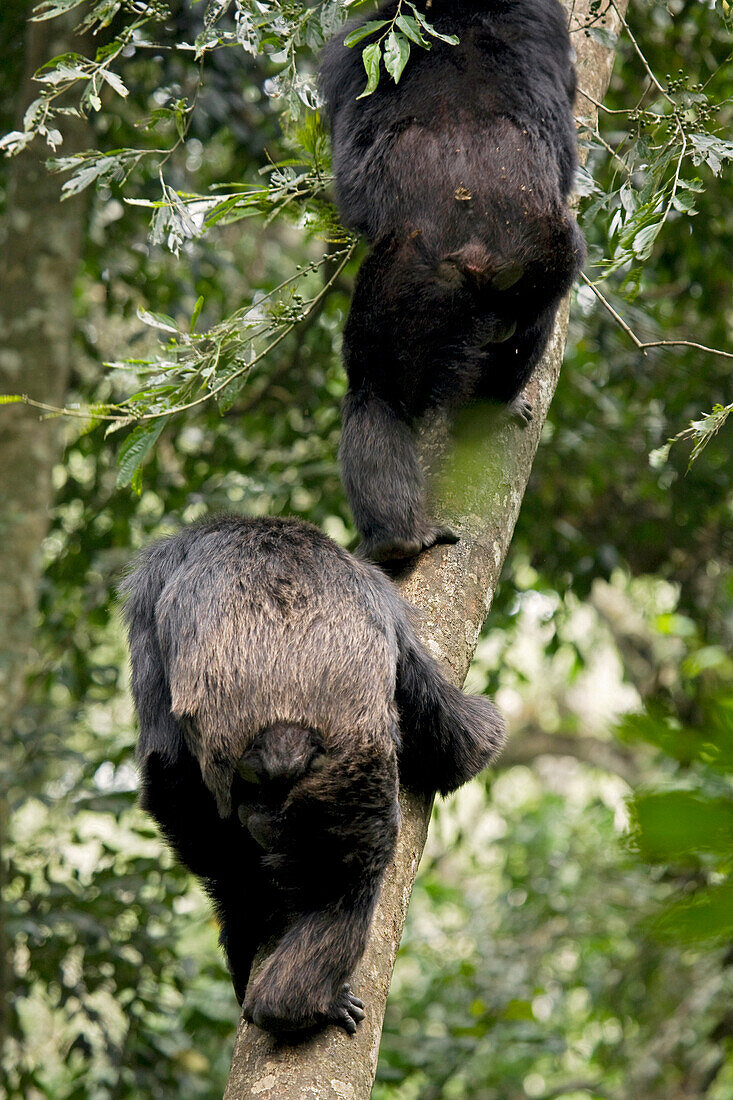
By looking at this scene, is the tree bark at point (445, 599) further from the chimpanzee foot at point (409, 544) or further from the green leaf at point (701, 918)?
the green leaf at point (701, 918)

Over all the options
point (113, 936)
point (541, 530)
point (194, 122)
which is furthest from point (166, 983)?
point (194, 122)

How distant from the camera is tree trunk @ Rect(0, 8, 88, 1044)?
548 cm

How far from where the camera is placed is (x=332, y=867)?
220 centimetres

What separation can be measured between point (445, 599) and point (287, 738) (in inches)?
31.5

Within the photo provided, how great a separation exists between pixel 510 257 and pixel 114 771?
10.3ft

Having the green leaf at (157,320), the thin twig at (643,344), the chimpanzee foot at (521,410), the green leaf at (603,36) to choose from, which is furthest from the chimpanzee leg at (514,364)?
the green leaf at (603,36)

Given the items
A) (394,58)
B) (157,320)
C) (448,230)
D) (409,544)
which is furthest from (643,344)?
(157,320)

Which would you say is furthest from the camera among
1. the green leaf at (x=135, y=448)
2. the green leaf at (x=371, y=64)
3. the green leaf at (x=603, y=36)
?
the green leaf at (x=603, y=36)

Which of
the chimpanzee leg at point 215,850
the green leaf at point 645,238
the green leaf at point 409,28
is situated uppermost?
the green leaf at point 409,28

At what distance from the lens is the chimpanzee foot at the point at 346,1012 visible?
6.81 ft

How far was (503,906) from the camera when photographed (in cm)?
812

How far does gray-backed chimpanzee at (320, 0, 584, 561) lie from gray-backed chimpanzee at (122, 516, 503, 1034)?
0.67 meters

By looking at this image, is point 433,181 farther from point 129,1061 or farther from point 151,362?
point 129,1061

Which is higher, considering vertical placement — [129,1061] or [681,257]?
[681,257]
